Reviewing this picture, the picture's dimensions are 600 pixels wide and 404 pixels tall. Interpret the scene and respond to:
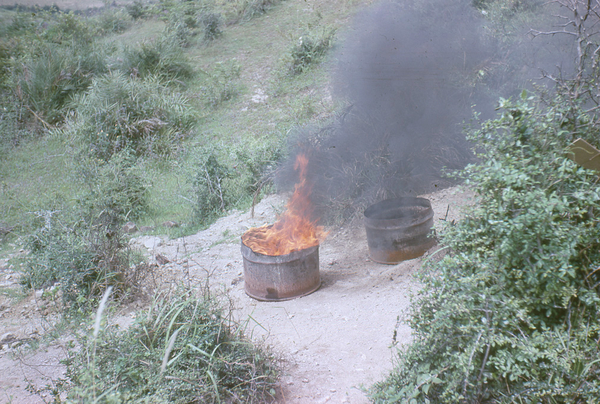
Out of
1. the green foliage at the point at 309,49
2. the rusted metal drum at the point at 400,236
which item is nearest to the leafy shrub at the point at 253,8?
the green foliage at the point at 309,49

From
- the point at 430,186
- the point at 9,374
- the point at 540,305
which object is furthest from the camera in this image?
the point at 430,186

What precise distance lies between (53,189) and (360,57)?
261 inches

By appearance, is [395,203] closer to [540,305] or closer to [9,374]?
[540,305]

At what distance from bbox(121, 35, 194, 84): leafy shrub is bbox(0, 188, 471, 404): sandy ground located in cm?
757

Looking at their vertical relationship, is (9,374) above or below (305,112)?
below

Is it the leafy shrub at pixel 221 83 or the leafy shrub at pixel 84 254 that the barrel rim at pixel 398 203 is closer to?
the leafy shrub at pixel 84 254

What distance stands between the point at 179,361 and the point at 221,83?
11022mm

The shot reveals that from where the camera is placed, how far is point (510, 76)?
289 inches

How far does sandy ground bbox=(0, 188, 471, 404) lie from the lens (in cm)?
297

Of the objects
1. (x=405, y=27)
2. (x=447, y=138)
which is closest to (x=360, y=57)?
(x=405, y=27)

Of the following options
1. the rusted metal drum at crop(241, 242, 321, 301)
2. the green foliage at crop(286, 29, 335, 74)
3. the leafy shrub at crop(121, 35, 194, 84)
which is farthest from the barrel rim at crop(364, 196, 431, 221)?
the leafy shrub at crop(121, 35, 194, 84)

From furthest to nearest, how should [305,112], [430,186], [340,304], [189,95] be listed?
[189,95] → [305,112] → [430,186] → [340,304]

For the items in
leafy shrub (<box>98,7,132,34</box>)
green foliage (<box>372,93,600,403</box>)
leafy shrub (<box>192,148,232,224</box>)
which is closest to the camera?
green foliage (<box>372,93,600,403</box>)

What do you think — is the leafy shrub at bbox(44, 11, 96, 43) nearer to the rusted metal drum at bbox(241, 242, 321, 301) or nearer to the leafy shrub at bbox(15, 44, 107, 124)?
the leafy shrub at bbox(15, 44, 107, 124)
